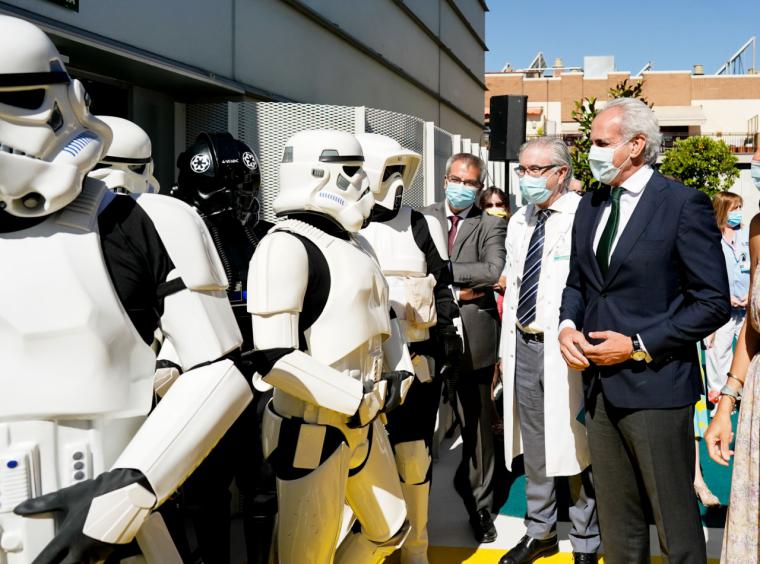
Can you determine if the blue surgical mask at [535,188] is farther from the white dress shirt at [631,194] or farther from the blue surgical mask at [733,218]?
the blue surgical mask at [733,218]

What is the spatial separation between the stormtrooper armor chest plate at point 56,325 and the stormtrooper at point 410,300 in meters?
2.22

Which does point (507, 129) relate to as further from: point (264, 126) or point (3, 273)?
point (3, 273)

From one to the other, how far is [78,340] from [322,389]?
1.11 meters

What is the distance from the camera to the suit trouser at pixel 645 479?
2781 mm

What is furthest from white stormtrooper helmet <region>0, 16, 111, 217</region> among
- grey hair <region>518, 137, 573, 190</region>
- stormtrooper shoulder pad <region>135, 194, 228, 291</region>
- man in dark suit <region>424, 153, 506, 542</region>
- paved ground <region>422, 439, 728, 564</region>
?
paved ground <region>422, 439, 728, 564</region>

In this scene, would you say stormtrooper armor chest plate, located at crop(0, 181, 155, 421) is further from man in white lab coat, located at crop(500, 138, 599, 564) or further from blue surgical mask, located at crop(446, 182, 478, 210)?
blue surgical mask, located at crop(446, 182, 478, 210)

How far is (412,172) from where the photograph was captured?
3885 millimetres

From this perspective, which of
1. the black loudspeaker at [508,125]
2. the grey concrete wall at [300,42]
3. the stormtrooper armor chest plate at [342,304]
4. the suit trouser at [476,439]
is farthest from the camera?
the black loudspeaker at [508,125]

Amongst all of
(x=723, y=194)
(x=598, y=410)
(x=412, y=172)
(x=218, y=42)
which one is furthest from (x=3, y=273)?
(x=723, y=194)

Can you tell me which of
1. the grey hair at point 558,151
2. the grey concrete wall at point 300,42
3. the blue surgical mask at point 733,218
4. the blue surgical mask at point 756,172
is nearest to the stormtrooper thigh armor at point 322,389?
the blue surgical mask at point 756,172

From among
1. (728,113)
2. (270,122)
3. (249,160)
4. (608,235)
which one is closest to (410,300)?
(249,160)

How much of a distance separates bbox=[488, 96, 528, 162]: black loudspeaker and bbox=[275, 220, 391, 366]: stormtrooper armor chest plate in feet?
21.1

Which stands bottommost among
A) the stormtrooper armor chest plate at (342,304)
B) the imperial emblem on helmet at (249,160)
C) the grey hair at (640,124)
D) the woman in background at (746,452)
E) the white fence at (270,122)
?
the woman in background at (746,452)

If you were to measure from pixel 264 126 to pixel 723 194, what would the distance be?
429cm
